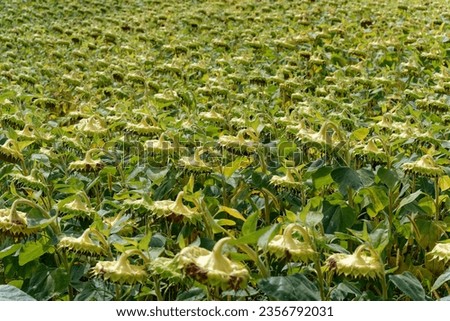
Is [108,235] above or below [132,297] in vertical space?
above

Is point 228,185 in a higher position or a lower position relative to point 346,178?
lower

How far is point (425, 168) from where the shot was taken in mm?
2496

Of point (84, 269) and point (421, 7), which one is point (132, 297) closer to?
point (84, 269)

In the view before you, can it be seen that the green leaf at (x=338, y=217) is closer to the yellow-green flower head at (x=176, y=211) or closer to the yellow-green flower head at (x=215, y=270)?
the yellow-green flower head at (x=176, y=211)

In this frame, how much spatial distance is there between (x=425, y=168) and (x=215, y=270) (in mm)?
1070

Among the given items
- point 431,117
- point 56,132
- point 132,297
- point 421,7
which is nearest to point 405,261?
point 132,297

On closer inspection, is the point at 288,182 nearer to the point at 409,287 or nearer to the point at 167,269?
the point at 409,287

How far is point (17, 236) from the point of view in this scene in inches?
87.0

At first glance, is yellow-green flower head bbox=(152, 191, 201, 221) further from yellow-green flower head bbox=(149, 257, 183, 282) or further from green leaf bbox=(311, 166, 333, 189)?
green leaf bbox=(311, 166, 333, 189)

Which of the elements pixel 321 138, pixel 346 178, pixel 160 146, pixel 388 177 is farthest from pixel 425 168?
pixel 160 146

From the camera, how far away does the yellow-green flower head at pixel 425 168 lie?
249 centimetres

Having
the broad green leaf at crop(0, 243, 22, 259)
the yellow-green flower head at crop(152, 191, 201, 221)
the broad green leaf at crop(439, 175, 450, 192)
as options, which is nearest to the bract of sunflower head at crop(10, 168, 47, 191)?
the broad green leaf at crop(0, 243, 22, 259)

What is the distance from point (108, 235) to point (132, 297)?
0.19 metres

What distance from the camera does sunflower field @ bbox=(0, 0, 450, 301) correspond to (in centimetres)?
204
